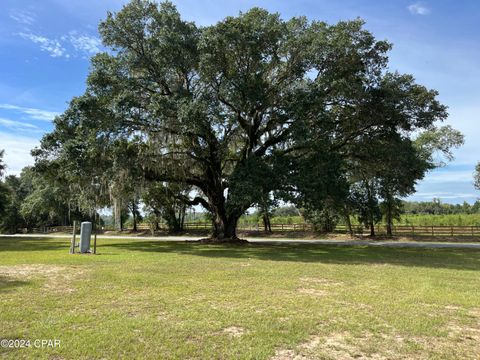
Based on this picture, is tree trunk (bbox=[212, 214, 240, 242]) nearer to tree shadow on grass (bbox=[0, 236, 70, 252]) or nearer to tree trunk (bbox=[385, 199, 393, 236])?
tree shadow on grass (bbox=[0, 236, 70, 252])

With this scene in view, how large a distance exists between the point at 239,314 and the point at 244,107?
13819 mm

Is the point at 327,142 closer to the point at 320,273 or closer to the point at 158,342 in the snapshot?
the point at 320,273

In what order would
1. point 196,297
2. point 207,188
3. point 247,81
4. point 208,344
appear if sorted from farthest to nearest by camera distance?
point 207,188, point 247,81, point 196,297, point 208,344

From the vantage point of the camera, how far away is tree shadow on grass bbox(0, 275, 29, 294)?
7727 mm

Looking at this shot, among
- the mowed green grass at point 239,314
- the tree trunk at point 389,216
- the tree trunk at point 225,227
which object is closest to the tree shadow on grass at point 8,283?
the mowed green grass at point 239,314

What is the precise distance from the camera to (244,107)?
18.7 metres

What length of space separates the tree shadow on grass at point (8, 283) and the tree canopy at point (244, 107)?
382 inches

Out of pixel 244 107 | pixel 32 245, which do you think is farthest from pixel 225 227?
pixel 32 245

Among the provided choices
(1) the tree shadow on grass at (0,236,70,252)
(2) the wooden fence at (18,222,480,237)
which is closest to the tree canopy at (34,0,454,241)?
(1) the tree shadow on grass at (0,236,70,252)

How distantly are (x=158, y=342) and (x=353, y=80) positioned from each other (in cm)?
1700

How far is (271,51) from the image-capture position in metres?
19.4

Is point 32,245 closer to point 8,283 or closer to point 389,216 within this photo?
point 8,283

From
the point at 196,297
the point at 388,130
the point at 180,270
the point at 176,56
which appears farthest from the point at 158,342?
the point at 388,130

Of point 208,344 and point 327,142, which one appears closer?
point 208,344
